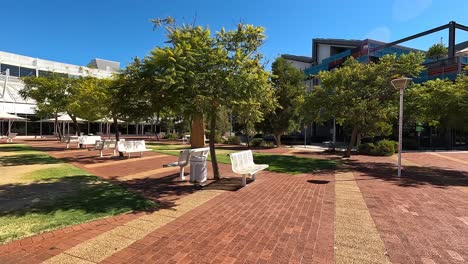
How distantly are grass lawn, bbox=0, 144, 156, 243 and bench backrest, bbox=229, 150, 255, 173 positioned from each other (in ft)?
8.60

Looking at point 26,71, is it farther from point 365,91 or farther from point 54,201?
point 54,201

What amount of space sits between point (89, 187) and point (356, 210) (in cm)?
666

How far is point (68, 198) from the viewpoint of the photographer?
272 inches

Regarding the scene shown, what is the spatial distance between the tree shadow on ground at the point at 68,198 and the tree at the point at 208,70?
8.30 ft

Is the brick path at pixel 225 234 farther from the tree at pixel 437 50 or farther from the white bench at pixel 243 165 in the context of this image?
the tree at pixel 437 50

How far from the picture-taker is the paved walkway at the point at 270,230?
13.2ft

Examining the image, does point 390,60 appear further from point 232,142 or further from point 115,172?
point 232,142

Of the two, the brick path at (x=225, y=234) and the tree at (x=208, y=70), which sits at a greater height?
the tree at (x=208, y=70)

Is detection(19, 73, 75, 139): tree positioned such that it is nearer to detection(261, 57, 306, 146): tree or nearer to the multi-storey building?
the multi-storey building

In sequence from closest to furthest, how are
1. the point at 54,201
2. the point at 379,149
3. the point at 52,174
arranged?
the point at 54,201 → the point at 52,174 → the point at 379,149

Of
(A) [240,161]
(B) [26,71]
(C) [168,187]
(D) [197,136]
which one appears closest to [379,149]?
(D) [197,136]

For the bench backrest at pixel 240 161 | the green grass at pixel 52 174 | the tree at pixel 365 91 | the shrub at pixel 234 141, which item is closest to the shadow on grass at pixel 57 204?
the green grass at pixel 52 174

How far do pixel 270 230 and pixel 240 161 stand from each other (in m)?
4.14

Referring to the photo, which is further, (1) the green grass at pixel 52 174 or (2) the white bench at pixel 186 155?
(1) the green grass at pixel 52 174
